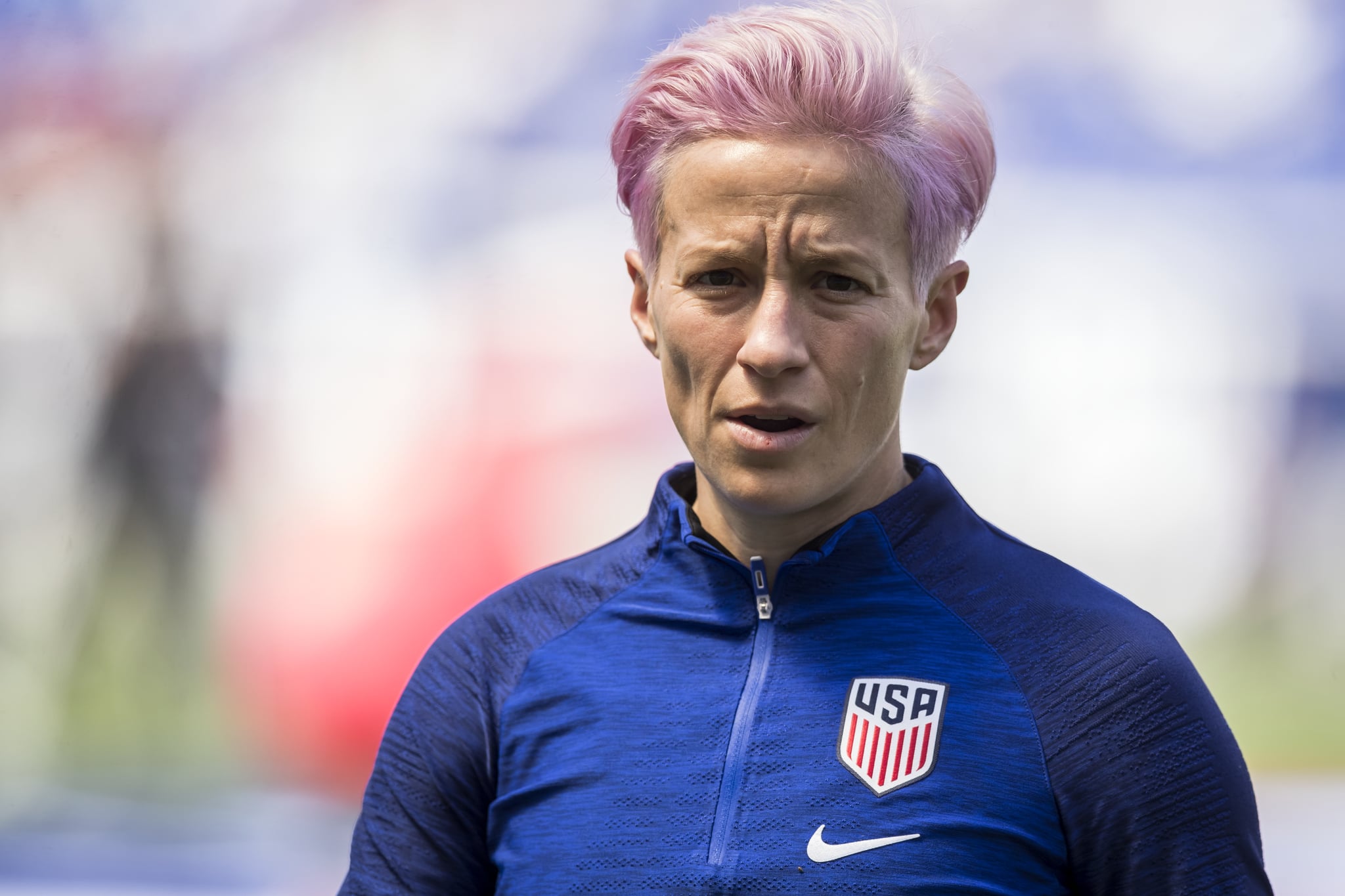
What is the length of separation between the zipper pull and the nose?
0.63ft

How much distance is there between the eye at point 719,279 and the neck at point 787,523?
21cm

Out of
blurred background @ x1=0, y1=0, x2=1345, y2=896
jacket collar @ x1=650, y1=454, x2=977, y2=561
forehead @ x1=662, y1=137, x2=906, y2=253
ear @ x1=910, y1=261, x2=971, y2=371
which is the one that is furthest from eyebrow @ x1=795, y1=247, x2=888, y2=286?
blurred background @ x1=0, y1=0, x2=1345, y2=896

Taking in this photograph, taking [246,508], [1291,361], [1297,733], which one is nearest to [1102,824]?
[1297,733]

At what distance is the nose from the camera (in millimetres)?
1271

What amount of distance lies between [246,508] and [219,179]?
616mm

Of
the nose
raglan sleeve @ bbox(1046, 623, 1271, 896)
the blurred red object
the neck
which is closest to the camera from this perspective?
raglan sleeve @ bbox(1046, 623, 1271, 896)

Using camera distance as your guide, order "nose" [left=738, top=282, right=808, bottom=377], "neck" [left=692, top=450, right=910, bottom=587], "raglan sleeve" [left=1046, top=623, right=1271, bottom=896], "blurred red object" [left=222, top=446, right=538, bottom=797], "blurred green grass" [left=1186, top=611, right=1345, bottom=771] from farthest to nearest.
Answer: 1. "blurred red object" [left=222, top=446, right=538, bottom=797]
2. "blurred green grass" [left=1186, top=611, right=1345, bottom=771]
3. "neck" [left=692, top=450, right=910, bottom=587]
4. "nose" [left=738, top=282, right=808, bottom=377]
5. "raglan sleeve" [left=1046, top=623, right=1271, bottom=896]

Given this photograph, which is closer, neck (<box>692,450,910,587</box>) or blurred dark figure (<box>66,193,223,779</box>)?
neck (<box>692,450,910,587</box>)

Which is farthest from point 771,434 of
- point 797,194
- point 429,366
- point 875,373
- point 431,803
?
point 429,366

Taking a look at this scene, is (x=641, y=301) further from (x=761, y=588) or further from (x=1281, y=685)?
(x=1281, y=685)

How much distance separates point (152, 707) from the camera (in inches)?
96.3

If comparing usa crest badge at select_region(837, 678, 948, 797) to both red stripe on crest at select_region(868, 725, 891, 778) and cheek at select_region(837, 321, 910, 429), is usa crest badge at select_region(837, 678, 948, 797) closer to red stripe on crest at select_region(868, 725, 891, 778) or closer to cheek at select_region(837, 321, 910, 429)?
red stripe on crest at select_region(868, 725, 891, 778)

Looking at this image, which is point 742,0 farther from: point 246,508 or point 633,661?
point 633,661

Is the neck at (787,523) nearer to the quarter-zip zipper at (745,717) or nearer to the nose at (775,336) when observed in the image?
the quarter-zip zipper at (745,717)
